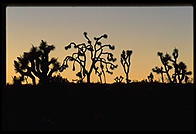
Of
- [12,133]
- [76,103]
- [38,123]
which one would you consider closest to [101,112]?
[76,103]

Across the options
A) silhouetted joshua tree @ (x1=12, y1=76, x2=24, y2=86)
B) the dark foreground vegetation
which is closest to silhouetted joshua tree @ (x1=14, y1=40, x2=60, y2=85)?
silhouetted joshua tree @ (x1=12, y1=76, x2=24, y2=86)

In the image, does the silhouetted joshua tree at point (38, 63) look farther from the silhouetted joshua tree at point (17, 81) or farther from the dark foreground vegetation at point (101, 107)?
the dark foreground vegetation at point (101, 107)

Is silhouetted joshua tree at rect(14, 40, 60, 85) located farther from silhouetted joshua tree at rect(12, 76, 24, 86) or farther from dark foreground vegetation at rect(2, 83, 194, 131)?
dark foreground vegetation at rect(2, 83, 194, 131)

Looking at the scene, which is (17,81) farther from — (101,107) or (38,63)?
(101,107)

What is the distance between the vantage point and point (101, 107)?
5.10 meters

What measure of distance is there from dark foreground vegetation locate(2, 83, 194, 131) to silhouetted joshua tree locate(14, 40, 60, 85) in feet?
11.0

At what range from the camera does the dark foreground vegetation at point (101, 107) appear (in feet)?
14.3

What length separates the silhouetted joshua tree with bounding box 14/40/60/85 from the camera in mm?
9605

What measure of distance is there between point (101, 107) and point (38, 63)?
5.31 meters

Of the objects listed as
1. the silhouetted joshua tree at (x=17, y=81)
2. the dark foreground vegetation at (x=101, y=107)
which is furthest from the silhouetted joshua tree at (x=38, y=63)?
the dark foreground vegetation at (x=101, y=107)

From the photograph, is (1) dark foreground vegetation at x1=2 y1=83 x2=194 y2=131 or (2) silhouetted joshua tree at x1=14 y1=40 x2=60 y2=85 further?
(2) silhouetted joshua tree at x1=14 y1=40 x2=60 y2=85

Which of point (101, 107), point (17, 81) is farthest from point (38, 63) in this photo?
point (101, 107)

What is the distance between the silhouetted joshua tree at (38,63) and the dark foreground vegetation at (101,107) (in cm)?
335

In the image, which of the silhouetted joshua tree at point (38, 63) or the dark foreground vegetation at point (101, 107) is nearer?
the dark foreground vegetation at point (101, 107)
